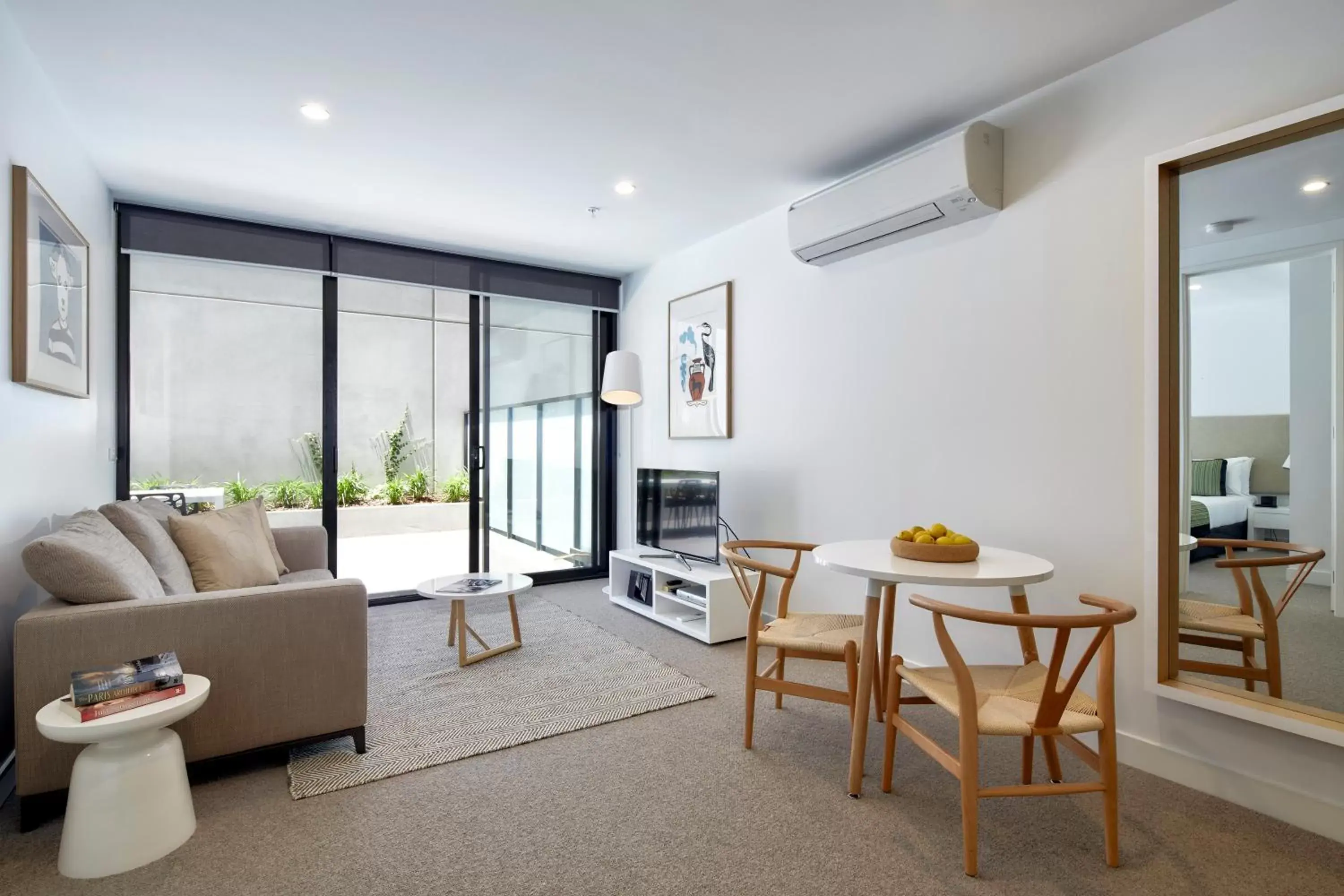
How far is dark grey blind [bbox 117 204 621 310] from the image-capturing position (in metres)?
4.08

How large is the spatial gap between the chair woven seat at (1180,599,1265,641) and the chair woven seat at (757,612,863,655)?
1.08 m

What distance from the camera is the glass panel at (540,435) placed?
5336mm

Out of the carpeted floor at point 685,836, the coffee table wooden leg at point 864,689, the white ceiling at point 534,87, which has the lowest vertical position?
the carpeted floor at point 685,836

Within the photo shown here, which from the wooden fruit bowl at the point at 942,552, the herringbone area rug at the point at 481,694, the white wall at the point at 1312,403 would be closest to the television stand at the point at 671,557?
the herringbone area rug at the point at 481,694

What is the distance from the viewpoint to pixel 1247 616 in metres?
2.21

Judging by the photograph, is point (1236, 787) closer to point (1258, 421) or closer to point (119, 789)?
point (1258, 421)

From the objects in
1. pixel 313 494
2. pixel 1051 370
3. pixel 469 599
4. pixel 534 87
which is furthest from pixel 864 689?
pixel 313 494

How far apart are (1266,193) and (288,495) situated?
5300mm

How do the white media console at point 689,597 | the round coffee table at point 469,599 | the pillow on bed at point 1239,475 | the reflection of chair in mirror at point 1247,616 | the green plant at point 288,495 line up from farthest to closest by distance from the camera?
the green plant at point 288,495 < the white media console at point 689,597 < the round coffee table at point 469,599 < the pillow on bed at point 1239,475 < the reflection of chair in mirror at point 1247,616

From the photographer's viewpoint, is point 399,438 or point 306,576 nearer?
point 306,576

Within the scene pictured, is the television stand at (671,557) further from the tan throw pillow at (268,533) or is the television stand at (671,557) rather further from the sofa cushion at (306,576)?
the tan throw pillow at (268,533)

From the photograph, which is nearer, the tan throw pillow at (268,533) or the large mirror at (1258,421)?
the large mirror at (1258,421)

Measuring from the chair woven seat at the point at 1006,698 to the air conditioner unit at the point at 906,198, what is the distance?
6.15 feet

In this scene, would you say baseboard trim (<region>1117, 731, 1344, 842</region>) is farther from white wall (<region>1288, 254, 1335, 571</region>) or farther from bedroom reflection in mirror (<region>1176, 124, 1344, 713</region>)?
white wall (<region>1288, 254, 1335, 571</region>)
